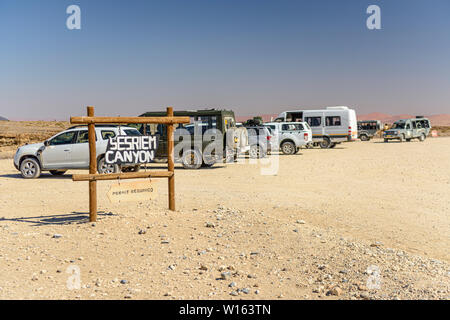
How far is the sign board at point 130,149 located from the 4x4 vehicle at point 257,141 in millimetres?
13645

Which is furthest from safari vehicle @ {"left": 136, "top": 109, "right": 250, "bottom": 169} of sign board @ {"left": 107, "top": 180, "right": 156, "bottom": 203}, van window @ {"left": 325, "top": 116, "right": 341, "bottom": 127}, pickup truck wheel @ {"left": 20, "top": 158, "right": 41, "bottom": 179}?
van window @ {"left": 325, "top": 116, "right": 341, "bottom": 127}

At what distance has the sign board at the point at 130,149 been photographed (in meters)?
8.02

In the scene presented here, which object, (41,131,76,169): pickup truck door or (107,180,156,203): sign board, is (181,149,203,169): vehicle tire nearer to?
(41,131,76,169): pickup truck door

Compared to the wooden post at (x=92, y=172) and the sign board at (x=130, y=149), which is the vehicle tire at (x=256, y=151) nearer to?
the sign board at (x=130, y=149)

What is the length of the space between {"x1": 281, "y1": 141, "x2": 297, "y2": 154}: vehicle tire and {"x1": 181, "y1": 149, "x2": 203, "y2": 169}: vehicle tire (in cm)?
866

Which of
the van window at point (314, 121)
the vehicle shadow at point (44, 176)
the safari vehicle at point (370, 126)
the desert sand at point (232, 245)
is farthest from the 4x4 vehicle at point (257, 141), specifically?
the safari vehicle at point (370, 126)

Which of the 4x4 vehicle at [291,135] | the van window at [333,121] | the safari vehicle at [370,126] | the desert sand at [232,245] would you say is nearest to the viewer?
the desert sand at [232,245]

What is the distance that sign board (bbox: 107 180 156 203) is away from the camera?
770 centimetres

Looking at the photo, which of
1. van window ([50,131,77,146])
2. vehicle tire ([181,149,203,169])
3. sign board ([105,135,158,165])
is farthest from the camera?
vehicle tire ([181,149,203,169])

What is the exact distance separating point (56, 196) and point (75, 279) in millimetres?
5928

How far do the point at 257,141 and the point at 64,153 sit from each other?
10236 millimetres

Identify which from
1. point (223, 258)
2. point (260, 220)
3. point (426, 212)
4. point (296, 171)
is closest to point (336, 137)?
point (296, 171)

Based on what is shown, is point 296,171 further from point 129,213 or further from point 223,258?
point 223,258

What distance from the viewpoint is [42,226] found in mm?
7652
